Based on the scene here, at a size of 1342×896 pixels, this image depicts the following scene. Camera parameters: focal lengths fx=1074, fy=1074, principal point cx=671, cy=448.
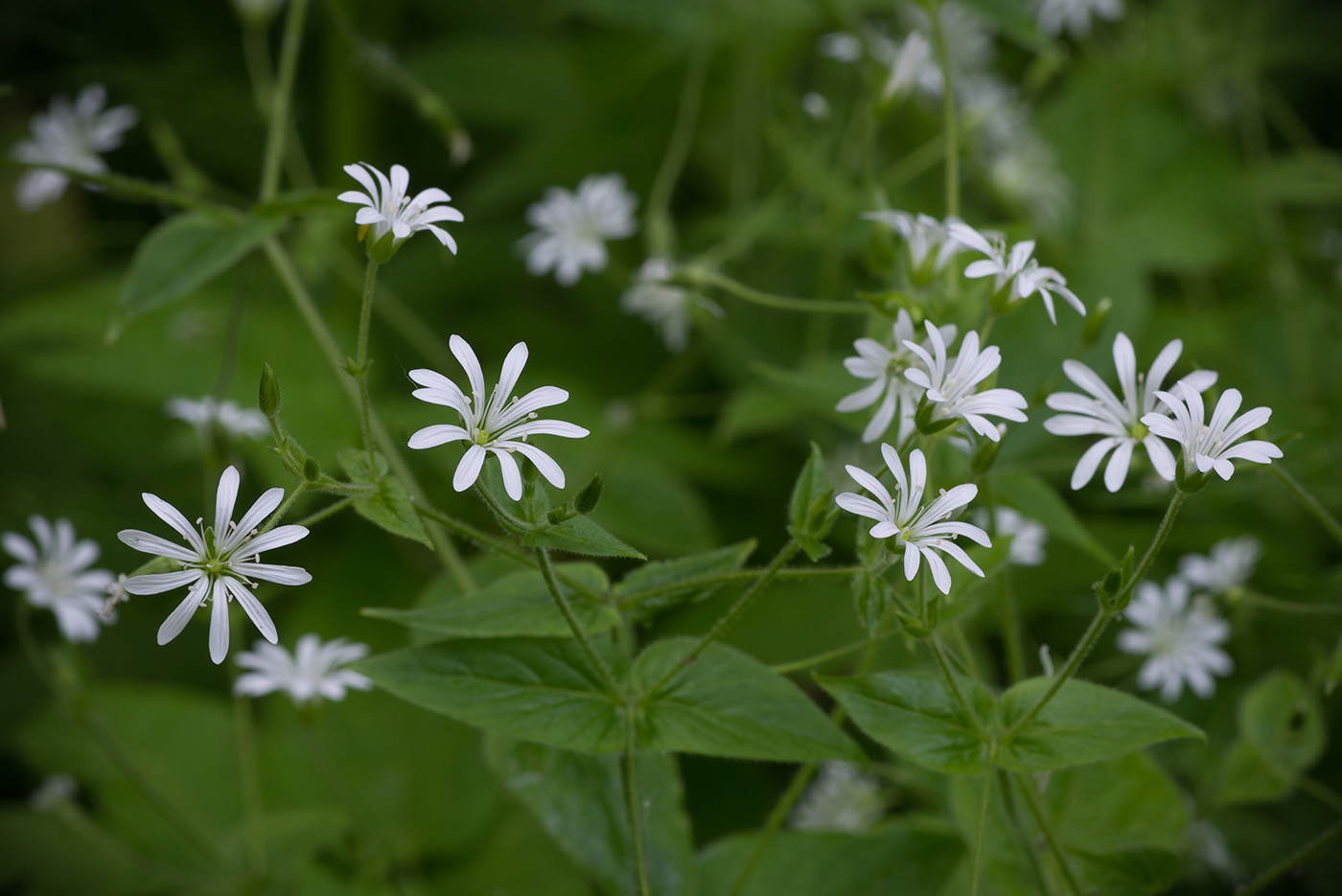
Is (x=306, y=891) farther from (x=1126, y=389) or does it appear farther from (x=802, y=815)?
(x=1126, y=389)

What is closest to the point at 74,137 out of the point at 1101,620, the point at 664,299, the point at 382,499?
the point at 664,299

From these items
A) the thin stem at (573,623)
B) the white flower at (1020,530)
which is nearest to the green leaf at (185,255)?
the thin stem at (573,623)

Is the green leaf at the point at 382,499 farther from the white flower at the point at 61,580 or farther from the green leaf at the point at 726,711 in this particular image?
the white flower at the point at 61,580

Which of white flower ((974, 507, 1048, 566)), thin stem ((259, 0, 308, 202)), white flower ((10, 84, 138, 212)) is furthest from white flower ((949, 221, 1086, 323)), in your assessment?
white flower ((10, 84, 138, 212))

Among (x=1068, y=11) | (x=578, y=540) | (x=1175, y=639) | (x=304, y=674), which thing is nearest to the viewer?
(x=578, y=540)

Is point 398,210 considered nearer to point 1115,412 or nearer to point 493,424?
point 493,424

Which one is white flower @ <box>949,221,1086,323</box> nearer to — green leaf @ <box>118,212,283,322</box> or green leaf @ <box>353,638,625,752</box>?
green leaf @ <box>353,638,625,752</box>
